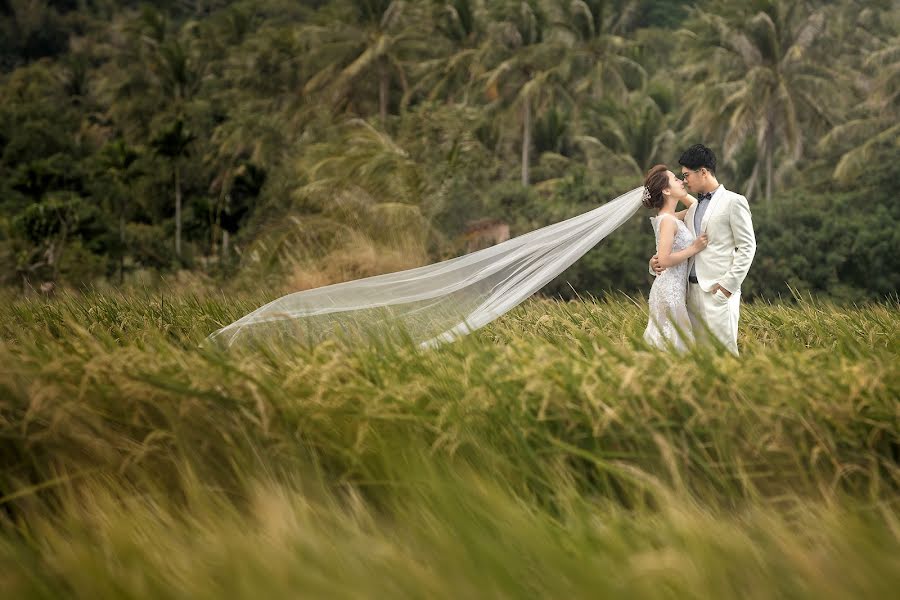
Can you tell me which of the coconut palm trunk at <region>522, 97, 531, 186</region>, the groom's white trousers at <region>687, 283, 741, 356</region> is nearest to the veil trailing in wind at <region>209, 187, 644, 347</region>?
the groom's white trousers at <region>687, 283, 741, 356</region>

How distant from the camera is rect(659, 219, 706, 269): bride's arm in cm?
556

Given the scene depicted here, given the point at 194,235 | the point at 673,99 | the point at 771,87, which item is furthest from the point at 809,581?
the point at 673,99

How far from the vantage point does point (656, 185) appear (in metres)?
5.70

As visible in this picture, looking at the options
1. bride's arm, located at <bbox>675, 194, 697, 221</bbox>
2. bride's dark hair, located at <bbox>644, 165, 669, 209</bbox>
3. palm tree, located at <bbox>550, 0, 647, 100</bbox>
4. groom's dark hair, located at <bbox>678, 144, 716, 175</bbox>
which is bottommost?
palm tree, located at <bbox>550, 0, 647, 100</bbox>

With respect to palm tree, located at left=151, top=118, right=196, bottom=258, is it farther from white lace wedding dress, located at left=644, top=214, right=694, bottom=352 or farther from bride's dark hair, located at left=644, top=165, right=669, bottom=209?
white lace wedding dress, located at left=644, top=214, right=694, bottom=352

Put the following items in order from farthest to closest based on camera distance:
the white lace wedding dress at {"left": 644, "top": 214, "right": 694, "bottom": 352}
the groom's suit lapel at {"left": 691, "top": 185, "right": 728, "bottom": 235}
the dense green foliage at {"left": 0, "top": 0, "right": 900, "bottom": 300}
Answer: the dense green foliage at {"left": 0, "top": 0, "right": 900, "bottom": 300} < the white lace wedding dress at {"left": 644, "top": 214, "right": 694, "bottom": 352} < the groom's suit lapel at {"left": 691, "top": 185, "right": 728, "bottom": 235}

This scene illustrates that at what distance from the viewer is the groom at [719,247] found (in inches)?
216

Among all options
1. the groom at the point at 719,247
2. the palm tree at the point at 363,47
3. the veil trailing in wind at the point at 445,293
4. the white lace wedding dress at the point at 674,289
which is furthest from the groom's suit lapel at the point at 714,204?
the palm tree at the point at 363,47

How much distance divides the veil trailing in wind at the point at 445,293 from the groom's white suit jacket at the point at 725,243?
0.69m

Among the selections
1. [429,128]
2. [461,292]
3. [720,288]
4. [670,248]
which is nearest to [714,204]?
[670,248]

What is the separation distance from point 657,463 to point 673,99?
3599 centimetres

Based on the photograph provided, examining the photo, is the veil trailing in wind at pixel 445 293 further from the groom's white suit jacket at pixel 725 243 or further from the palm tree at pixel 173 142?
the palm tree at pixel 173 142

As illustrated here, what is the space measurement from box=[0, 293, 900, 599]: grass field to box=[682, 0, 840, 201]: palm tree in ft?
96.1

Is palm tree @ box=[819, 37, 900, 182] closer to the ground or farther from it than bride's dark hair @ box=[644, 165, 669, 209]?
closer to the ground
